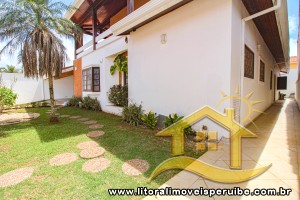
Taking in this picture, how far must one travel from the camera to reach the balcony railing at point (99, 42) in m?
9.58

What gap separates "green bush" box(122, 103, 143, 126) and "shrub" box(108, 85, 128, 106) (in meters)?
1.62

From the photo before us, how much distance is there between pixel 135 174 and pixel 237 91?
390cm

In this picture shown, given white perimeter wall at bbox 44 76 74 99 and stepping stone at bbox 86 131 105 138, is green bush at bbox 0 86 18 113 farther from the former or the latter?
stepping stone at bbox 86 131 105 138

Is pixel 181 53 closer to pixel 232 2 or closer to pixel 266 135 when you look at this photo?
pixel 232 2

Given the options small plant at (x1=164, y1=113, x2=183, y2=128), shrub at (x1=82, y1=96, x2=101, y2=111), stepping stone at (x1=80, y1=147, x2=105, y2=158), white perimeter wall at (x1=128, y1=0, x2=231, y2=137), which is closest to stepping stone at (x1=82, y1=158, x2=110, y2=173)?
stepping stone at (x1=80, y1=147, x2=105, y2=158)

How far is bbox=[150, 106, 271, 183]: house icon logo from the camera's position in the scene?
10.4ft

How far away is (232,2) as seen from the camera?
4523mm

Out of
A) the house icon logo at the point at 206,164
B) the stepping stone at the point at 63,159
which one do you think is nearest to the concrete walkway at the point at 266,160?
the house icon logo at the point at 206,164

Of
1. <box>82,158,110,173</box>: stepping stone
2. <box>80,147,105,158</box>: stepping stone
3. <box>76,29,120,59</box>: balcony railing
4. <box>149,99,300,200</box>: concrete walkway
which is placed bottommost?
<box>82,158,110,173</box>: stepping stone

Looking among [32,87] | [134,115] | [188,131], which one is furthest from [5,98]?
[188,131]

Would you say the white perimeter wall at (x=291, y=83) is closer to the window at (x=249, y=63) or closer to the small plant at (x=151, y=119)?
the window at (x=249, y=63)

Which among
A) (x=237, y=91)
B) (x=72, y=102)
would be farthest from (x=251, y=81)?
(x=72, y=102)

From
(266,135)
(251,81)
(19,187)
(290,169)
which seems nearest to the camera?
(19,187)

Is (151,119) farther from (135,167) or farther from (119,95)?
(119,95)
